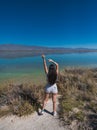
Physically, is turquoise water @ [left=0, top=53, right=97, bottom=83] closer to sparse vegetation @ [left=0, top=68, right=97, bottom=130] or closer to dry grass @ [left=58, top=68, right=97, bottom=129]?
dry grass @ [left=58, top=68, right=97, bottom=129]

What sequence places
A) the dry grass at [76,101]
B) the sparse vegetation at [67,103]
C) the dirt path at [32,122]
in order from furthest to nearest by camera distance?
the dry grass at [76,101]
the sparse vegetation at [67,103]
the dirt path at [32,122]

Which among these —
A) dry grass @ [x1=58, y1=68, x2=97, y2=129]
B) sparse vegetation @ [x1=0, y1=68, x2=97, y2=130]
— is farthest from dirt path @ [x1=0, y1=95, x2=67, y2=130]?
dry grass @ [x1=58, y1=68, x2=97, y2=129]

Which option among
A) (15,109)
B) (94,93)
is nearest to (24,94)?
(15,109)

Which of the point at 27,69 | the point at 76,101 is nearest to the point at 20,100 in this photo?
the point at 76,101

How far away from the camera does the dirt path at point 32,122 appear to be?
4.81 metres

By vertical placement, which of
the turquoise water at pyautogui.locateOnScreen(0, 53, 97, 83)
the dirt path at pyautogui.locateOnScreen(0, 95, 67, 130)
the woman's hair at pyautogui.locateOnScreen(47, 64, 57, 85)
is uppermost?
the woman's hair at pyautogui.locateOnScreen(47, 64, 57, 85)

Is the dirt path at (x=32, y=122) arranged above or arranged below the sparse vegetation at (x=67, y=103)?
below

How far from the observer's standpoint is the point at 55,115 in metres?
5.36

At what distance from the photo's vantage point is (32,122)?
5.05 metres

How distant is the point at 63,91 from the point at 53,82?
2.38m

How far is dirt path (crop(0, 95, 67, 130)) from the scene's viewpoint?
4.81m

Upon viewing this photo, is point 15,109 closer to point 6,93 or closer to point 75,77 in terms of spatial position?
point 6,93

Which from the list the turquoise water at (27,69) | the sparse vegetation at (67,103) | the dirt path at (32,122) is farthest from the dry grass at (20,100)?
the turquoise water at (27,69)

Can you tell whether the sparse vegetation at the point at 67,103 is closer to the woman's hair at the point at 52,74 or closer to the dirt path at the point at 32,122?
the dirt path at the point at 32,122
